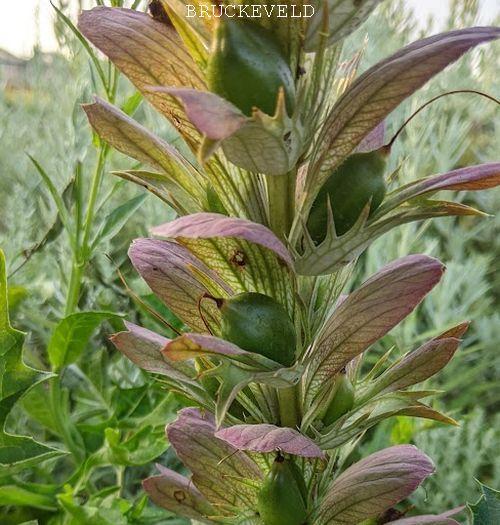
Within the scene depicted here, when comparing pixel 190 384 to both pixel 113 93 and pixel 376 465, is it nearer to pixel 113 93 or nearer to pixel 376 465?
pixel 376 465

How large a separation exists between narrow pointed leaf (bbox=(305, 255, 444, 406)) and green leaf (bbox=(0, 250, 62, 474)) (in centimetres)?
28

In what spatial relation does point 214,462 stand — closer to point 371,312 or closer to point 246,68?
point 371,312

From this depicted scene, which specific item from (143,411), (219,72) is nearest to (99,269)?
Answer: (143,411)

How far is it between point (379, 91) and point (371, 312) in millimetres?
115

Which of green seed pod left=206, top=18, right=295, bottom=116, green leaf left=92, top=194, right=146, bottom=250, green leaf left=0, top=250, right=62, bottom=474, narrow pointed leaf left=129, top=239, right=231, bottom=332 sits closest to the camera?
green seed pod left=206, top=18, right=295, bottom=116

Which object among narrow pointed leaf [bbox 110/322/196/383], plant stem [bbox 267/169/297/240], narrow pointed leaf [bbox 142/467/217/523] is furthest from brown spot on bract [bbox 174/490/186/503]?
plant stem [bbox 267/169/297/240]

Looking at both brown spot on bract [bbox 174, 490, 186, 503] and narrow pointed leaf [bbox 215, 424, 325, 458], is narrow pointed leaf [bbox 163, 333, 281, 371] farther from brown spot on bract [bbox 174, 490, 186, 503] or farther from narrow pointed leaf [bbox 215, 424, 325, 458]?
brown spot on bract [bbox 174, 490, 186, 503]

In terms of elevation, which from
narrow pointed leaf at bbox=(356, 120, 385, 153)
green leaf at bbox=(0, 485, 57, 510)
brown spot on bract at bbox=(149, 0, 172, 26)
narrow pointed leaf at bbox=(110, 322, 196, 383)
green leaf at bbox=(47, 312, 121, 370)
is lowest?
green leaf at bbox=(0, 485, 57, 510)

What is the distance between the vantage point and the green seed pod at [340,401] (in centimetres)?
42

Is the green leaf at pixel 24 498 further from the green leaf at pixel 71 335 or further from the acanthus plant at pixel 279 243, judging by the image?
the acanthus plant at pixel 279 243

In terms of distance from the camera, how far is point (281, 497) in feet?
1.28

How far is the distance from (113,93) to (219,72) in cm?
40

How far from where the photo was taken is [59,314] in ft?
2.92

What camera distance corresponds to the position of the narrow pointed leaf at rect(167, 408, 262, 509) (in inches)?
17.5
